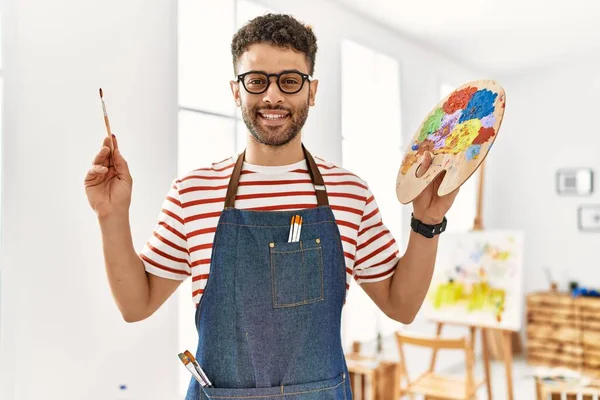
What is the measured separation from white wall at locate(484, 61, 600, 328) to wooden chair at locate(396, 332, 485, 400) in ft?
8.39

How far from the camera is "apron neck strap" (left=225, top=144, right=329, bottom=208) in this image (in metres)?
1.34

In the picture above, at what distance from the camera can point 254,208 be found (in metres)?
1.36

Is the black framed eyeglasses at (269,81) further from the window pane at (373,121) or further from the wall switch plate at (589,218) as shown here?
the wall switch plate at (589,218)

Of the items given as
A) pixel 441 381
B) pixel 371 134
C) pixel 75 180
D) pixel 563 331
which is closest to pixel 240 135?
pixel 75 180

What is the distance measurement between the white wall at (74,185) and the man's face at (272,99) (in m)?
0.96

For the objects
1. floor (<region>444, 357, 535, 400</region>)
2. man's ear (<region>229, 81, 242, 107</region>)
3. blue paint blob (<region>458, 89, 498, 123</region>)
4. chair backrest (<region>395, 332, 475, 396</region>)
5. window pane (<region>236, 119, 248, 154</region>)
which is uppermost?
window pane (<region>236, 119, 248, 154</region>)

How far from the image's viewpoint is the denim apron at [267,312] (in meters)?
1.27

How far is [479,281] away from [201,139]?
7.51 ft

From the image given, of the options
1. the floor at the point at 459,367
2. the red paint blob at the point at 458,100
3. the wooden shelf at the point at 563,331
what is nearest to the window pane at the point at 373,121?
the floor at the point at 459,367

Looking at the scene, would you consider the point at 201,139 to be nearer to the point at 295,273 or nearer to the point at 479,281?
the point at 295,273

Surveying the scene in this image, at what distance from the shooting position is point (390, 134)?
407 cm

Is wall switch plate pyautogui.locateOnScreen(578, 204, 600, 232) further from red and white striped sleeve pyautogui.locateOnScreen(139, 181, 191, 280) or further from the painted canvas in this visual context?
red and white striped sleeve pyautogui.locateOnScreen(139, 181, 191, 280)

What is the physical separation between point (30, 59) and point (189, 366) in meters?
1.27

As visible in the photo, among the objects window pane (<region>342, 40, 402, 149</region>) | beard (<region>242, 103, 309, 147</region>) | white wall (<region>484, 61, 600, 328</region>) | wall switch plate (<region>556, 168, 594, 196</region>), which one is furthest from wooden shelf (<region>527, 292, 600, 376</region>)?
beard (<region>242, 103, 309, 147</region>)
